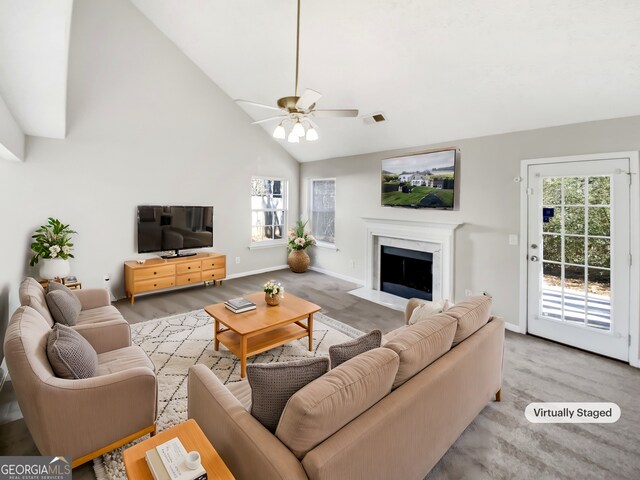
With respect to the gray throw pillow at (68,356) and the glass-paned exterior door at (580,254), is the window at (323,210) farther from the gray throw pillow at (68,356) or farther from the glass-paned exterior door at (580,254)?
the gray throw pillow at (68,356)

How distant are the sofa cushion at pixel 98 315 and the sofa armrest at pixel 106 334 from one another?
11.5 inches

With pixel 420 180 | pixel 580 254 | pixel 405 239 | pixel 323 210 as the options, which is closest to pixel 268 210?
pixel 323 210

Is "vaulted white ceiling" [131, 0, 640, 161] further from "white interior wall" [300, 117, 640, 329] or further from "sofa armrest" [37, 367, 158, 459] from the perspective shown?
"sofa armrest" [37, 367, 158, 459]

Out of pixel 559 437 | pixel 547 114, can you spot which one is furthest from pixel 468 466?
pixel 547 114

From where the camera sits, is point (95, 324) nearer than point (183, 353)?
Yes

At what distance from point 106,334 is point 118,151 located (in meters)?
3.44

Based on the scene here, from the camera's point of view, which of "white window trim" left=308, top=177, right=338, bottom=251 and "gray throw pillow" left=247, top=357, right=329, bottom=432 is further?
"white window trim" left=308, top=177, right=338, bottom=251

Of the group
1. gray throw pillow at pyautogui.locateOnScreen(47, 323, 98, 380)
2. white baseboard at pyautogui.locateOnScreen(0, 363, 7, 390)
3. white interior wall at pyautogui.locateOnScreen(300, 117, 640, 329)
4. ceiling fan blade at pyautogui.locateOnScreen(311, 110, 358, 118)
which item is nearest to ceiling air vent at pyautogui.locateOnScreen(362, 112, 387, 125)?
white interior wall at pyautogui.locateOnScreen(300, 117, 640, 329)

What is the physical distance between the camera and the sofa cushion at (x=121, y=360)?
7.52 ft

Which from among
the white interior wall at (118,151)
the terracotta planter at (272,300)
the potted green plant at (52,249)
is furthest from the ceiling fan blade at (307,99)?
the potted green plant at (52,249)

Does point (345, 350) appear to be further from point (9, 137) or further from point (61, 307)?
point (9, 137)

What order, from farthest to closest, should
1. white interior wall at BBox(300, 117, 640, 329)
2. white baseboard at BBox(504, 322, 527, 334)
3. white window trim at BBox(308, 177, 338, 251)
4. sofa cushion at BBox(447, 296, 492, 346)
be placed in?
white window trim at BBox(308, 177, 338, 251) → white baseboard at BBox(504, 322, 527, 334) → white interior wall at BBox(300, 117, 640, 329) → sofa cushion at BBox(447, 296, 492, 346)

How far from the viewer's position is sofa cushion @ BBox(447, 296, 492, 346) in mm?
2162

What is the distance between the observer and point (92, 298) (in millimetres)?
3430
